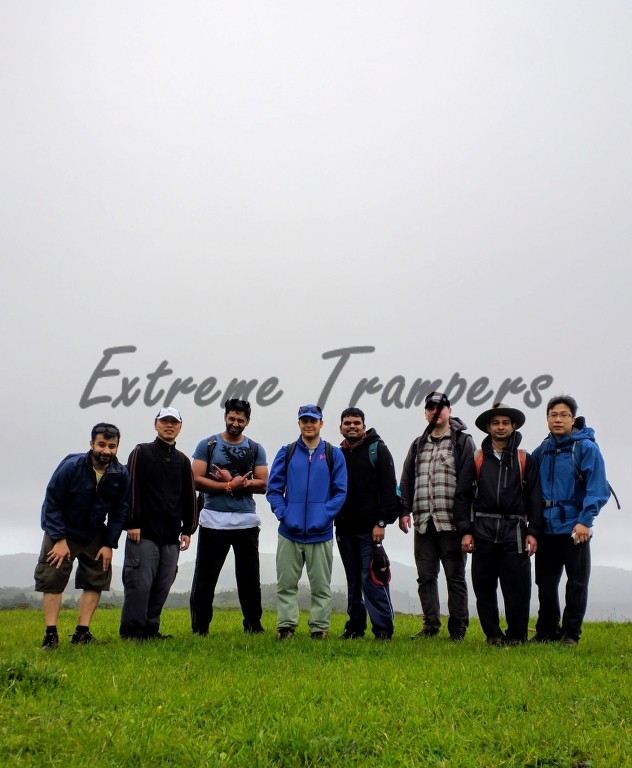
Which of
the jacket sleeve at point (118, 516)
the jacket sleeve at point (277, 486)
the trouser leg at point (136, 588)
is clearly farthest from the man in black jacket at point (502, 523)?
the jacket sleeve at point (118, 516)

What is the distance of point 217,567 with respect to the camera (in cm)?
915

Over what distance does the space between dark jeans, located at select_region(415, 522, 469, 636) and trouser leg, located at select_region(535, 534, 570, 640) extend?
0.97m

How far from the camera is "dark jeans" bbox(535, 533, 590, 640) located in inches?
326

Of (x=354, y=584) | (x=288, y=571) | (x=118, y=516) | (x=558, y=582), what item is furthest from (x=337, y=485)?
(x=558, y=582)

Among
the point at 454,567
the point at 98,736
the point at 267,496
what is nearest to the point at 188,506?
the point at 267,496

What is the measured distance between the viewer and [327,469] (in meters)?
9.14

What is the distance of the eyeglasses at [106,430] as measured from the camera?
27.7 ft

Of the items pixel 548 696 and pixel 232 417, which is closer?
pixel 548 696

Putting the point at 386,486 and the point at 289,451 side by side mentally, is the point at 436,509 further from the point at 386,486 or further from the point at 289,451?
the point at 289,451

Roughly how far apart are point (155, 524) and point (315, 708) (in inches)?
175

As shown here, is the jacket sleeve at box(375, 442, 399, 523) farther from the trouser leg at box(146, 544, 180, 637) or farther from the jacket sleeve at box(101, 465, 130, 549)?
the jacket sleeve at box(101, 465, 130, 549)

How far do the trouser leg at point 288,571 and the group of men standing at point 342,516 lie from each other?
2 cm

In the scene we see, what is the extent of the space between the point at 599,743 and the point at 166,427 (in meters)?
6.41

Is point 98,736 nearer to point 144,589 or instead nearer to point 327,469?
point 144,589
